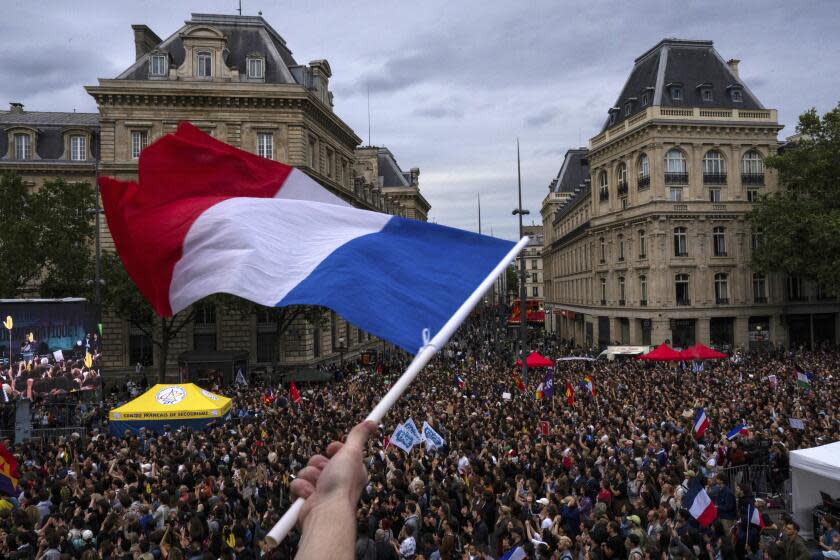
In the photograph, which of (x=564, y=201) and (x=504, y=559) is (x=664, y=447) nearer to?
(x=504, y=559)

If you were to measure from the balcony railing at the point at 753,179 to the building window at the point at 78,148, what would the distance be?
5073cm

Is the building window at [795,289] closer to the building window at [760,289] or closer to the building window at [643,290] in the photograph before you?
the building window at [760,289]

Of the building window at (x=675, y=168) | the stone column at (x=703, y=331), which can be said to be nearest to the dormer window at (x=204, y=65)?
the building window at (x=675, y=168)

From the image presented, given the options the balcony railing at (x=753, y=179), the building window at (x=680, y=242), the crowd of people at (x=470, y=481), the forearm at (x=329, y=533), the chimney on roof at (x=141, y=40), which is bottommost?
the crowd of people at (x=470, y=481)

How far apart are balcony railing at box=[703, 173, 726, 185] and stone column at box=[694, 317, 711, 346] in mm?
10598

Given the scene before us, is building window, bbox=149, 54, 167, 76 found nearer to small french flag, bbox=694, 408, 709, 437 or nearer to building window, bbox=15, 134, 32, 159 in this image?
building window, bbox=15, 134, 32, 159

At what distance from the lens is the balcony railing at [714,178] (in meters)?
52.2

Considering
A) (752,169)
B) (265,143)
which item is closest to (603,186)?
(752,169)

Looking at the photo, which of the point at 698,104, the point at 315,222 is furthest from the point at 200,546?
the point at 698,104

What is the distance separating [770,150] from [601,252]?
15835mm

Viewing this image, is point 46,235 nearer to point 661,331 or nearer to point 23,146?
point 23,146

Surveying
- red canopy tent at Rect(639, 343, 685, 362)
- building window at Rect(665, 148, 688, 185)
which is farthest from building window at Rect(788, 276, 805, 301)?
red canopy tent at Rect(639, 343, 685, 362)

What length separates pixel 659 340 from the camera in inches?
2037

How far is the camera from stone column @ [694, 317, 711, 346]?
51.4 m
